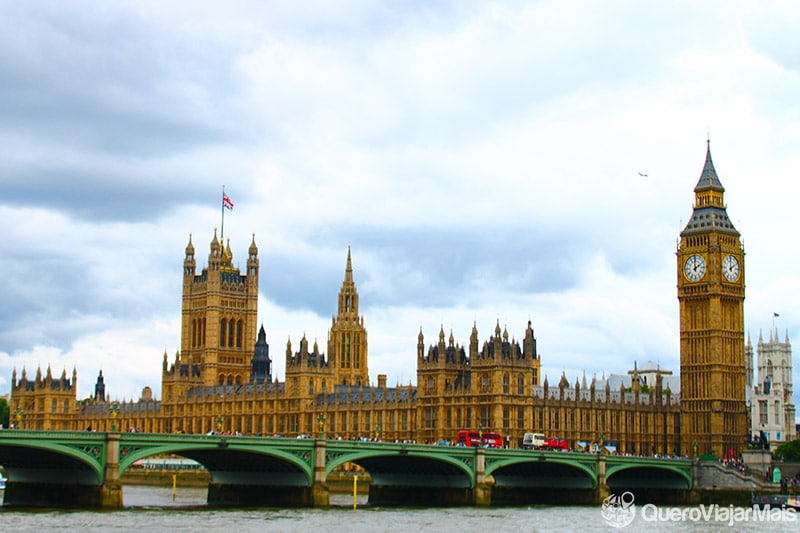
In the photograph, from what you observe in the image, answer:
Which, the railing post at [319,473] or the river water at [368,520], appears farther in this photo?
the railing post at [319,473]

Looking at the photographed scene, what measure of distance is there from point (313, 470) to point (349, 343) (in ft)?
330

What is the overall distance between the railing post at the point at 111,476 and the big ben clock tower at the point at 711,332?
73.6 m

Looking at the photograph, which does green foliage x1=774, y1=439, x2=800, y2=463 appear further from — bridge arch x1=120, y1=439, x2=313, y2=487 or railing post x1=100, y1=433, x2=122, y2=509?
railing post x1=100, y1=433, x2=122, y2=509

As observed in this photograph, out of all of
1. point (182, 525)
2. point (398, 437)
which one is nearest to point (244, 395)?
point (398, 437)

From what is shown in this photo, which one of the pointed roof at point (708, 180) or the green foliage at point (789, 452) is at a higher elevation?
the pointed roof at point (708, 180)

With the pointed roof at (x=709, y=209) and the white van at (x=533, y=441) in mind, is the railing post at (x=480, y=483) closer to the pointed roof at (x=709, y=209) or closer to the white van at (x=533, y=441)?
the white van at (x=533, y=441)

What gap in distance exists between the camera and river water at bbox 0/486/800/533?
72000mm

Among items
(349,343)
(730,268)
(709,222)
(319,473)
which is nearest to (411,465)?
(319,473)

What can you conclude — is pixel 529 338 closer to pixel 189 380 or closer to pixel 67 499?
pixel 67 499

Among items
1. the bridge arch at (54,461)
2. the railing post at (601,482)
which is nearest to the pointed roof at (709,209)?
Result: the railing post at (601,482)

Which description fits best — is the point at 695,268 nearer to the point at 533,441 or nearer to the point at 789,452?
the point at 789,452

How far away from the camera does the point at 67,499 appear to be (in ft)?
276

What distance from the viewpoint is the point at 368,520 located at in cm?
8031

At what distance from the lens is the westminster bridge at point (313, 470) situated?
79188 millimetres
